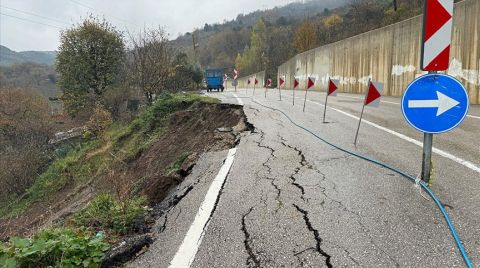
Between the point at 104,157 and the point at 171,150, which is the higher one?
the point at 171,150

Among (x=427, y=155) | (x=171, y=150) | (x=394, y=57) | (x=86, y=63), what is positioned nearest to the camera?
(x=427, y=155)

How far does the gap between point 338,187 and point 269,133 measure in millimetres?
4386

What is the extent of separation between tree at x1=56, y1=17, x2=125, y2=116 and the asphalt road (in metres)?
24.0

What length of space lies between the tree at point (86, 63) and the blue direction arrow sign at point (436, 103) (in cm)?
2623

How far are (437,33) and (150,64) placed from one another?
21.8 metres

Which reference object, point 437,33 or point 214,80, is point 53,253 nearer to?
point 437,33

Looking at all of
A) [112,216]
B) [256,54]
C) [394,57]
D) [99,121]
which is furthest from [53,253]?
[256,54]

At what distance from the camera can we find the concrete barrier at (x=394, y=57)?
14.4 m

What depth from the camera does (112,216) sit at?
442 cm

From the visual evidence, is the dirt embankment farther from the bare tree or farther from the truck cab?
the truck cab

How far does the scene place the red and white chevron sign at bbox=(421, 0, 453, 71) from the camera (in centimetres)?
419

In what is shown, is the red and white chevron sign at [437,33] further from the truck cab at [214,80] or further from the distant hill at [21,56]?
the distant hill at [21,56]

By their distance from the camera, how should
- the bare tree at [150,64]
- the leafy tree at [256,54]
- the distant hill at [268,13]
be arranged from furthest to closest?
the distant hill at [268,13]
the leafy tree at [256,54]
the bare tree at [150,64]

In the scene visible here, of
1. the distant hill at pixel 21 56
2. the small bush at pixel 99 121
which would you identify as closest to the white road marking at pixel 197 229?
the small bush at pixel 99 121
